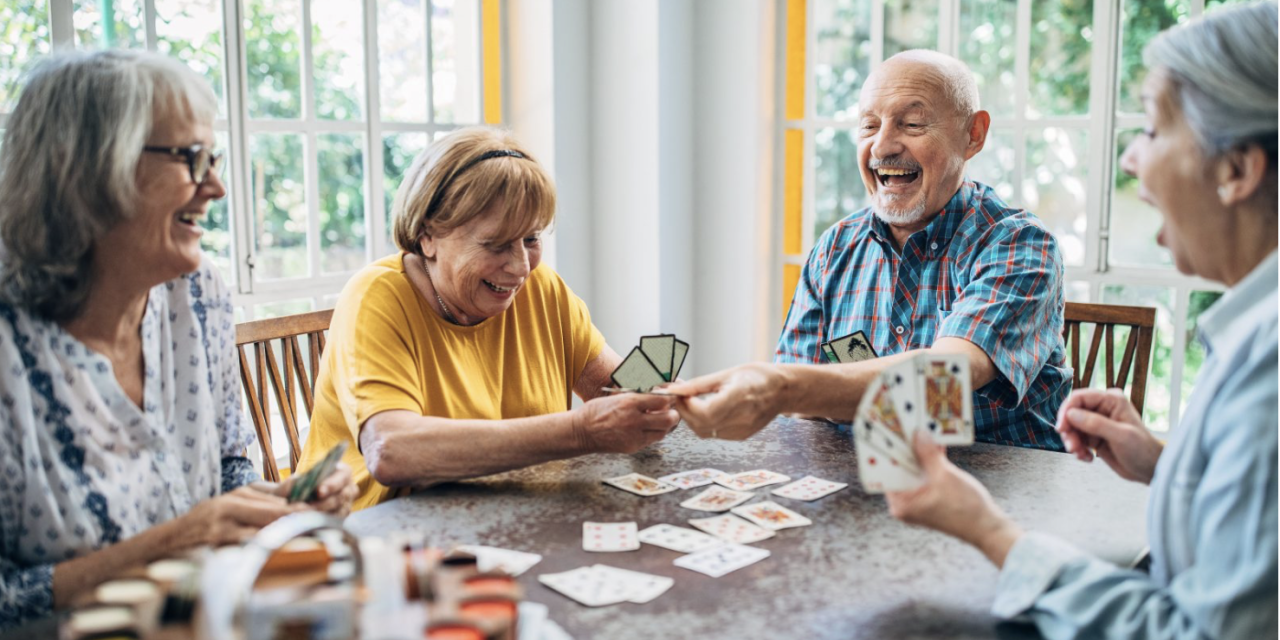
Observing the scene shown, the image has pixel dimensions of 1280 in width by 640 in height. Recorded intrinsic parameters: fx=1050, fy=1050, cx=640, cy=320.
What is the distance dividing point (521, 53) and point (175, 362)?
2.84m

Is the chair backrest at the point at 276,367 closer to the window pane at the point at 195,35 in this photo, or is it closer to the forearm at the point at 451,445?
the forearm at the point at 451,445

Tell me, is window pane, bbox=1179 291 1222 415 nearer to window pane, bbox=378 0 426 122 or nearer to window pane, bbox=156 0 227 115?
window pane, bbox=378 0 426 122

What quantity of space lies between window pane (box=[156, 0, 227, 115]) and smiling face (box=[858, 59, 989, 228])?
199 cm

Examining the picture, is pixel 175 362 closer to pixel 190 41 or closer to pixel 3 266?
pixel 3 266

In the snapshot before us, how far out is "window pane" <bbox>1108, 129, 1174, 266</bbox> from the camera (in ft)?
12.4

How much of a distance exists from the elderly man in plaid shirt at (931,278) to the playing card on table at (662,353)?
0.18 metres

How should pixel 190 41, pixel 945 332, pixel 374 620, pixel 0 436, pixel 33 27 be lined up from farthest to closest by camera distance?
1. pixel 190 41
2. pixel 33 27
3. pixel 945 332
4. pixel 0 436
5. pixel 374 620

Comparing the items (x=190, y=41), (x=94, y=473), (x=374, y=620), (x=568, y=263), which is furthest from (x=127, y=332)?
(x=568, y=263)

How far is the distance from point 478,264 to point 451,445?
1.36ft

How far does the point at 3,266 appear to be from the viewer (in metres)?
1.45

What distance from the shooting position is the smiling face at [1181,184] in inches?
49.6

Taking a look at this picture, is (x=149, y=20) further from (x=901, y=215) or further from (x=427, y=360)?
(x=901, y=215)

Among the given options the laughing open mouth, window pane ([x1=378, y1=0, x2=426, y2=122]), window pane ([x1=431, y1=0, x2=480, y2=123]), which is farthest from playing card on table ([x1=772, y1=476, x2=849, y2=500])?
window pane ([x1=431, y1=0, x2=480, y2=123])

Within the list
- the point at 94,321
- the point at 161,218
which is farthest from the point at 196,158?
the point at 94,321
